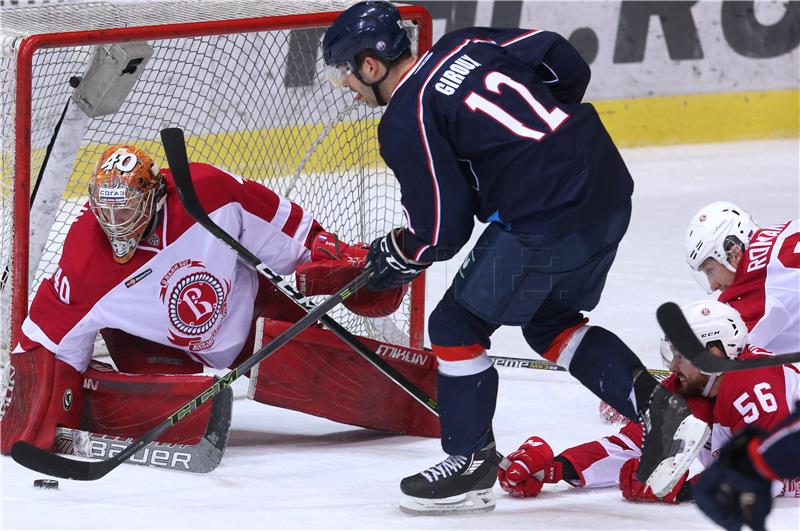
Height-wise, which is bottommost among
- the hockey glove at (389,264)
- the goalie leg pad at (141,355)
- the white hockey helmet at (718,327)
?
the goalie leg pad at (141,355)

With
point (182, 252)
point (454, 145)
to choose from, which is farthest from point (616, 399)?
point (182, 252)

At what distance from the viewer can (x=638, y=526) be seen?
9.26 ft

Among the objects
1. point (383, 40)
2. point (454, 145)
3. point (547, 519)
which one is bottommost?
point (547, 519)

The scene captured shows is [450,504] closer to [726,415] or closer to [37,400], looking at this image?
[726,415]

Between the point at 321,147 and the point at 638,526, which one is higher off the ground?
the point at 321,147

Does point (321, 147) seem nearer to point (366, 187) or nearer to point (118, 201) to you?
point (366, 187)

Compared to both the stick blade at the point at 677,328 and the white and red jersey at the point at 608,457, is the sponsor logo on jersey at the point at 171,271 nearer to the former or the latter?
the white and red jersey at the point at 608,457

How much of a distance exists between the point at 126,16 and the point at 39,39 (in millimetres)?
449

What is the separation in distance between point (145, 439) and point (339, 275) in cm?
64

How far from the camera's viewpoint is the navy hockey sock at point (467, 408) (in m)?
2.87

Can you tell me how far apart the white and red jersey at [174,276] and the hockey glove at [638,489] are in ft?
3.33

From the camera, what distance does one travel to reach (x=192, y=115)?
4398 millimetres

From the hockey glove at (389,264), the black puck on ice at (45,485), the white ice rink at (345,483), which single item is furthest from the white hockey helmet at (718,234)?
the black puck on ice at (45,485)

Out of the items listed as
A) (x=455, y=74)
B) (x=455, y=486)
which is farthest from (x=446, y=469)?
(x=455, y=74)
